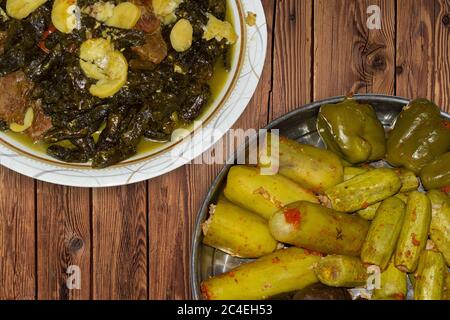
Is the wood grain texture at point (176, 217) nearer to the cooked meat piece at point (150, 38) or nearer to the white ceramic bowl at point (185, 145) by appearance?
the white ceramic bowl at point (185, 145)

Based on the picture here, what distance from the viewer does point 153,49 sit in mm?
2322

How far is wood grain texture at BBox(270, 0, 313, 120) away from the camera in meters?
2.55

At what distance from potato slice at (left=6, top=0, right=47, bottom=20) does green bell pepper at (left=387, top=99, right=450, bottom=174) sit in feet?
4.52

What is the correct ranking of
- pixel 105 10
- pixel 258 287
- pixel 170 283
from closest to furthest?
pixel 258 287 → pixel 105 10 → pixel 170 283

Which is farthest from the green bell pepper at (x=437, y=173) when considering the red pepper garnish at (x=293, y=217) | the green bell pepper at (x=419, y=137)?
the red pepper garnish at (x=293, y=217)

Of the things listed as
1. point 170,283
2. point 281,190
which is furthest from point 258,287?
point 170,283

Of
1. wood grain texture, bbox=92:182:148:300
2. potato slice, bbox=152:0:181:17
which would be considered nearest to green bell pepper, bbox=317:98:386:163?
potato slice, bbox=152:0:181:17

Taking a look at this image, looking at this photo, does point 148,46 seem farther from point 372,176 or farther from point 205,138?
point 372,176

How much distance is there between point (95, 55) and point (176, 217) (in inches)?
27.6

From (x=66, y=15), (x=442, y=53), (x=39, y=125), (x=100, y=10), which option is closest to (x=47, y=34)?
(x=66, y=15)

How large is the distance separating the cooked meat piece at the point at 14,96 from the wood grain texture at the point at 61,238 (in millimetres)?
302

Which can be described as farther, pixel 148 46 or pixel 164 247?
pixel 164 247

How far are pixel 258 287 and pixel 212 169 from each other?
0.57 meters
